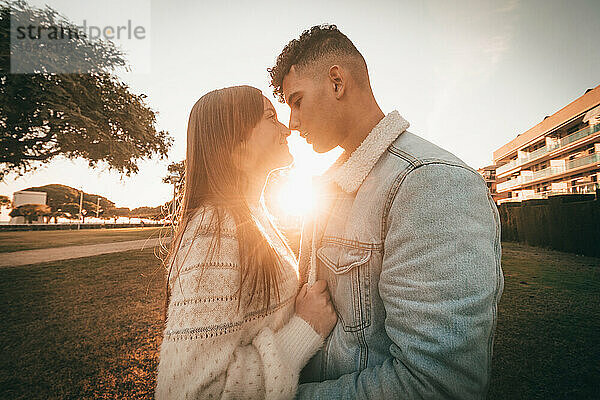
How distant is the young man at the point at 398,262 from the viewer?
1.23 m

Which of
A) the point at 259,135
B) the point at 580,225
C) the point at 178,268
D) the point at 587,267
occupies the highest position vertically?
the point at 259,135

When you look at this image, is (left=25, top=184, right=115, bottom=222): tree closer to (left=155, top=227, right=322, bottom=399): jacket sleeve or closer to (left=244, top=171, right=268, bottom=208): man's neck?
(left=244, top=171, right=268, bottom=208): man's neck

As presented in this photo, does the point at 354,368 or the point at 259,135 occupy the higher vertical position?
the point at 259,135

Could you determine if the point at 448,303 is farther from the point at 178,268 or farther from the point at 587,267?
the point at 587,267

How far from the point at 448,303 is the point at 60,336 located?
6689 millimetres

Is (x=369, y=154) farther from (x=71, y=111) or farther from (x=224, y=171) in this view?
(x=71, y=111)

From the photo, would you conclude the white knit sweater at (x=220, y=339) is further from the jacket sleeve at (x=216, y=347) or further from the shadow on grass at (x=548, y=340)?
the shadow on grass at (x=548, y=340)

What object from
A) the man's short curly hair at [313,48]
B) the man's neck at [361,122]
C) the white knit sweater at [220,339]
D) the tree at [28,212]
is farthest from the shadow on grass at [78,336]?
the tree at [28,212]

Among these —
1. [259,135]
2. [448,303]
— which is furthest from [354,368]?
[259,135]

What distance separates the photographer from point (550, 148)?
4334cm

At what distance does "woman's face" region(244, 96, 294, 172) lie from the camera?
83.4 inches

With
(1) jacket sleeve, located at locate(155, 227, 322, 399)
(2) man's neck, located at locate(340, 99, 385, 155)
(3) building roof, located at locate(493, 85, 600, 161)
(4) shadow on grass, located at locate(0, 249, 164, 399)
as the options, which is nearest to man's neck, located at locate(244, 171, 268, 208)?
(1) jacket sleeve, located at locate(155, 227, 322, 399)

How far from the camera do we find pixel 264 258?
1.78 m

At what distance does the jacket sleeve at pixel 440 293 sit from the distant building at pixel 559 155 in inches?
1433
